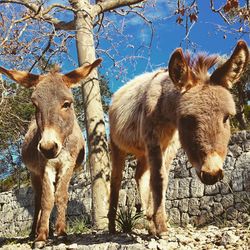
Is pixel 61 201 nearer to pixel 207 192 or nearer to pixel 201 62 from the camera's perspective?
pixel 201 62

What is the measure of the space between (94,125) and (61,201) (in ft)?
8.45

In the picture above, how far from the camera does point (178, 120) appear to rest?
4297mm

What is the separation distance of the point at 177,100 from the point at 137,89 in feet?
5.18

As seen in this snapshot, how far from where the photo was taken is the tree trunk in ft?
25.0

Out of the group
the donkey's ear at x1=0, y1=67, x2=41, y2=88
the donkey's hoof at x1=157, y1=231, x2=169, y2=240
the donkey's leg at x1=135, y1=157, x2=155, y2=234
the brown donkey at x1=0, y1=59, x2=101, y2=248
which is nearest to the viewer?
the donkey's hoof at x1=157, y1=231, x2=169, y2=240

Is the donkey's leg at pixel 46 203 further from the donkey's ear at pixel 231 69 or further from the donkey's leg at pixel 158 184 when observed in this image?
the donkey's ear at pixel 231 69

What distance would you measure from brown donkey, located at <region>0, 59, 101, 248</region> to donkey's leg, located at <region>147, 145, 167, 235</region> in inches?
42.2

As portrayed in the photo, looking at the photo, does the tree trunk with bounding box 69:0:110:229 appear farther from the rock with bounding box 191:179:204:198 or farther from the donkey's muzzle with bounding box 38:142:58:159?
the rock with bounding box 191:179:204:198

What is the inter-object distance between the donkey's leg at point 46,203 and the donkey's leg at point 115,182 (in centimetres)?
84

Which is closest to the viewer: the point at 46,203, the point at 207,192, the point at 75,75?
the point at 46,203

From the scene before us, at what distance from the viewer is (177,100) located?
4.44 m

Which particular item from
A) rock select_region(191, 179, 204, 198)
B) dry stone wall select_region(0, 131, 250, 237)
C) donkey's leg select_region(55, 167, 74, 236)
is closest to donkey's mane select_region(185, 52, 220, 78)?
donkey's leg select_region(55, 167, 74, 236)

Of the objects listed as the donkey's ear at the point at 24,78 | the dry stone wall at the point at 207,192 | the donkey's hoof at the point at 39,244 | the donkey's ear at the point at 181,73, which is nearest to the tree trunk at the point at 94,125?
the donkey's hoof at the point at 39,244

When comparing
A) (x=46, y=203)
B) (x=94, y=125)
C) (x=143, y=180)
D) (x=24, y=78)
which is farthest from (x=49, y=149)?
(x=94, y=125)
